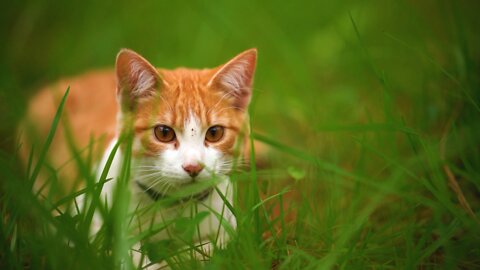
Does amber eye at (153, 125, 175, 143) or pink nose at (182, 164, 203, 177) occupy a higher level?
amber eye at (153, 125, 175, 143)

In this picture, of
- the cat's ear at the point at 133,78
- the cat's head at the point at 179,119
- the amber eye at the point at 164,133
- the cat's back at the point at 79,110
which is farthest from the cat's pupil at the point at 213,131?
the cat's back at the point at 79,110

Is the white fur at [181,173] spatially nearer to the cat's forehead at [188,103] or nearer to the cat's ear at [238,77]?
the cat's forehead at [188,103]

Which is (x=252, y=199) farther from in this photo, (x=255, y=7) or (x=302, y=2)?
(x=302, y=2)

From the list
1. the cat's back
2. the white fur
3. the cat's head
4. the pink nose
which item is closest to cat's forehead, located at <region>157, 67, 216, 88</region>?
the cat's head

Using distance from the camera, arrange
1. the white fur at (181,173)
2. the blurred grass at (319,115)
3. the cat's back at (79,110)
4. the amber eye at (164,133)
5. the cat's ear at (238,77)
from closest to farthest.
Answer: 1. the blurred grass at (319,115)
2. the white fur at (181,173)
3. the amber eye at (164,133)
4. the cat's ear at (238,77)
5. the cat's back at (79,110)

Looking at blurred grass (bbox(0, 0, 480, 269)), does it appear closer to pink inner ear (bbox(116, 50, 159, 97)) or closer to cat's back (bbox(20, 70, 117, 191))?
cat's back (bbox(20, 70, 117, 191))

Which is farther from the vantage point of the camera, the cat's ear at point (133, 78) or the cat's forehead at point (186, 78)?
the cat's forehead at point (186, 78)

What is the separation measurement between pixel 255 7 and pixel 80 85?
2.02 metres

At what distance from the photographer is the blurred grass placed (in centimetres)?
171

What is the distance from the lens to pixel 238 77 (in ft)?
6.90

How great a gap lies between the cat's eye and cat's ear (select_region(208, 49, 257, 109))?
0.71 feet

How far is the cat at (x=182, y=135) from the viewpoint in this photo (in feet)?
6.00

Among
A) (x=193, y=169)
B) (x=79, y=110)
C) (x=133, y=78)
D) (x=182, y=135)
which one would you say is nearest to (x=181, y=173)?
(x=193, y=169)

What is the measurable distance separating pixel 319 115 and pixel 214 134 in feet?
3.36
